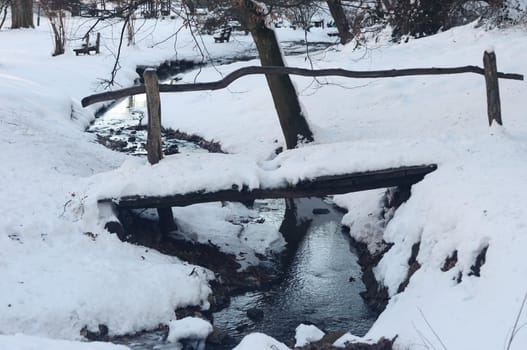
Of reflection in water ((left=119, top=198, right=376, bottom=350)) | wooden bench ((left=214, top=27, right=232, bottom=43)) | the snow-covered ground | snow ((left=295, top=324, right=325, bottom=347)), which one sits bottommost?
reflection in water ((left=119, top=198, right=376, bottom=350))

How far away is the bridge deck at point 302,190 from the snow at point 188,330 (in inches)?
77.6

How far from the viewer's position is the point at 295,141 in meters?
13.2

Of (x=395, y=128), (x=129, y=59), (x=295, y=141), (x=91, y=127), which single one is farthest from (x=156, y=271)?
(x=129, y=59)

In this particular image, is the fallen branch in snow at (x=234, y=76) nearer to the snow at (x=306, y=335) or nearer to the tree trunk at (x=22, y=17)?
the snow at (x=306, y=335)

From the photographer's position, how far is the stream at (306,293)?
7.64 metres

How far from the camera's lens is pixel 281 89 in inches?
507

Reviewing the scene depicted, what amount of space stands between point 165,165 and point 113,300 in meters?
2.05

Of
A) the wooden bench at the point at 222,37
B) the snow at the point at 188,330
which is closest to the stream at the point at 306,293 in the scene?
the snow at the point at 188,330

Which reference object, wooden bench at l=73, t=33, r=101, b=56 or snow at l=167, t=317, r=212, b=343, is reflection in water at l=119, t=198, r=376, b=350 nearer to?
snow at l=167, t=317, r=212, b=343

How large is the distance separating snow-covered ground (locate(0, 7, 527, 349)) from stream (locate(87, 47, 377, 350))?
398mm

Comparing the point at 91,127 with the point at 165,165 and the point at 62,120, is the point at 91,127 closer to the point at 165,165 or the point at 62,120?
the point at 62,120

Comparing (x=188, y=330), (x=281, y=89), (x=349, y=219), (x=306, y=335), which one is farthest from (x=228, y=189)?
(x=281, y=89)

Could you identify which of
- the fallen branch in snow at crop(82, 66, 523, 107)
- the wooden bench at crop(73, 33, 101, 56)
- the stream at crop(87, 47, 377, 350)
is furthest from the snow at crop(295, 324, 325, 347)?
the wooden bench at crop(73, 33, 101, 56)

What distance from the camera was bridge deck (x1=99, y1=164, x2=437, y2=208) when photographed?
8734 millimetres
